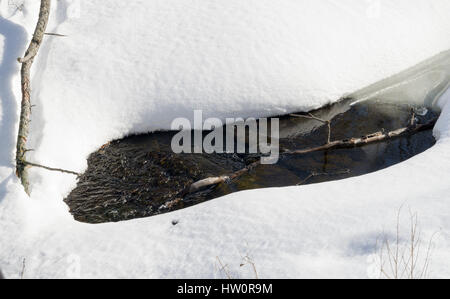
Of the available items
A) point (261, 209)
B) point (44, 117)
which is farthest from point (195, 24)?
point (261, 209)

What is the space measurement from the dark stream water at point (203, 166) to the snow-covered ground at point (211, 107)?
310 mm

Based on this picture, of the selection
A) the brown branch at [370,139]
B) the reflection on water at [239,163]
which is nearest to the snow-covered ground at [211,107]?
the reflection on water at [239,163]

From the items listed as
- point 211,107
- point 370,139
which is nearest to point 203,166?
point 211,107

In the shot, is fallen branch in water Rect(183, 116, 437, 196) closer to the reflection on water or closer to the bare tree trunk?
the reflection on water

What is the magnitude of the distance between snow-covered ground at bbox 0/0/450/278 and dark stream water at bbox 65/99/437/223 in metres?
0.31

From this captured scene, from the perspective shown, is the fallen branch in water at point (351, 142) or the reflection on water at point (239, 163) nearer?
the reflection on water at point (239, 163)

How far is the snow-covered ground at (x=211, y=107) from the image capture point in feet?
13.4

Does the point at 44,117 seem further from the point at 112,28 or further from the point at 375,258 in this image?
the point at 375,258

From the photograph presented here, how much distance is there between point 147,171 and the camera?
6168 mm

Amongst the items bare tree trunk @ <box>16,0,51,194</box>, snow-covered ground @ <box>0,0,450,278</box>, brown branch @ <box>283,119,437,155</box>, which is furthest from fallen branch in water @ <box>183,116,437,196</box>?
bare tree trunk @ <box>16,0,51,194</box>

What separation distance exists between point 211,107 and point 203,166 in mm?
1362

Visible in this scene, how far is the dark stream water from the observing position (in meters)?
5.62

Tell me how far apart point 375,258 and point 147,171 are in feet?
11.6

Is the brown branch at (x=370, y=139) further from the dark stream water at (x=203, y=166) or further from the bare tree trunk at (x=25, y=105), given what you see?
the bare tree trunk at (x=25, y=105)
